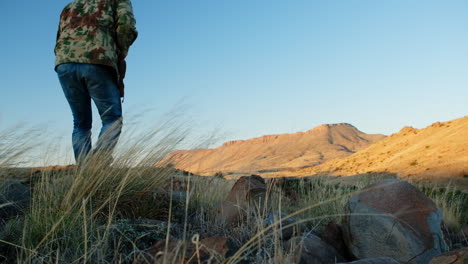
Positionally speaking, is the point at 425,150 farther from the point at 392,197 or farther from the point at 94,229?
the point at 94,229

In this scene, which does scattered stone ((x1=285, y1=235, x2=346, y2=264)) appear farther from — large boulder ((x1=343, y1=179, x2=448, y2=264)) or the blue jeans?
the blue jeans

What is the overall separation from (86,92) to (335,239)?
278 cm

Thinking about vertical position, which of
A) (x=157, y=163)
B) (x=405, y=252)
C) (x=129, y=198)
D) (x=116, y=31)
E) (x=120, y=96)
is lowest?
(x=405, y=252)

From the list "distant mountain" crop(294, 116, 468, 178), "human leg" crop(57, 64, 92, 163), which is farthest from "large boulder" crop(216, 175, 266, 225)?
"distant mountain" crop(294, 116, 468, 178)

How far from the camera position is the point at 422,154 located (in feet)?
53.1

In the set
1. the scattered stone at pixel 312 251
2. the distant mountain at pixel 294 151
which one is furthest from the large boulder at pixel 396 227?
the distant mountain at pixel 294 151

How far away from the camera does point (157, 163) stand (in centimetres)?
316

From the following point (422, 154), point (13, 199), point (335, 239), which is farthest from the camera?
point (422, 154)

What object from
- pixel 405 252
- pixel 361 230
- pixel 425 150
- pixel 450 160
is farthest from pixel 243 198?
pixel 425 150

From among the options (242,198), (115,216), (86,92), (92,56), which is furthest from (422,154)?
(115,216)

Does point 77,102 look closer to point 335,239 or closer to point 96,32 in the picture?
point 96,32

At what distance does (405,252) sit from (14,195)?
9.48 ft

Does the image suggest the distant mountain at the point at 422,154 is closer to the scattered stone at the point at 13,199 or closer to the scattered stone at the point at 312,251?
the scattered stone at the point at 312,251

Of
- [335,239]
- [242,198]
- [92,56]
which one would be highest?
[92,56]
